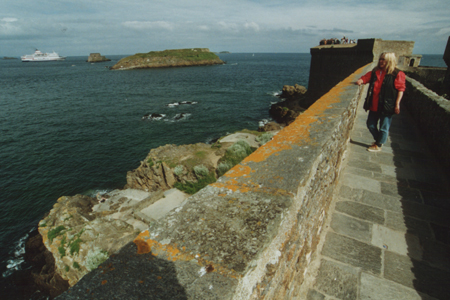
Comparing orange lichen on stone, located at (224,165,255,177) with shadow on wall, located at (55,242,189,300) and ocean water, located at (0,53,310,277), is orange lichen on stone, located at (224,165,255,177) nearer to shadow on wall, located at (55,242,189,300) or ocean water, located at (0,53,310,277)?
shadow on wall, located at (55,242,189,300)

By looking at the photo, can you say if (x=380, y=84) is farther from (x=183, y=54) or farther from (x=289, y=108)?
(x=183, y=54)

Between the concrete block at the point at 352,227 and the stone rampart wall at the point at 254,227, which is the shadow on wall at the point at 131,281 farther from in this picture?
the concrete block at the point at 352,227

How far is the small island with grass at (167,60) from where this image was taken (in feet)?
310

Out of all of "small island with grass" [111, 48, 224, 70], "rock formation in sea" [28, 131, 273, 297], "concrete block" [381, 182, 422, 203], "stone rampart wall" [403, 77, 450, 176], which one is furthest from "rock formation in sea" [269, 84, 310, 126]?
"small island with grass" [111, 48, 224, 70]

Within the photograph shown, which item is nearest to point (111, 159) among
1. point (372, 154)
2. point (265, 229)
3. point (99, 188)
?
point (99, 188)

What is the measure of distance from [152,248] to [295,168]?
4.48 ft

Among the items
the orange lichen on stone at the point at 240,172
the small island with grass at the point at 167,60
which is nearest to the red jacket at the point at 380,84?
the orange lichen on stone at the point at 240,172

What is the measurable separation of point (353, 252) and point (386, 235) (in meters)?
0.58

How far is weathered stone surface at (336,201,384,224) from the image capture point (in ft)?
10.9

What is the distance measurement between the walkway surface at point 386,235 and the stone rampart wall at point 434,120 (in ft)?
1.04

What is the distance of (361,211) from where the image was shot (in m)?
3.47

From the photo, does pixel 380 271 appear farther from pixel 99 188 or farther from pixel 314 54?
pixel 314 54

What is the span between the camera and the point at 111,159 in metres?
19.0

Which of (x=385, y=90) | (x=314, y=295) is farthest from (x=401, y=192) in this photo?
(x=314, y=295)
